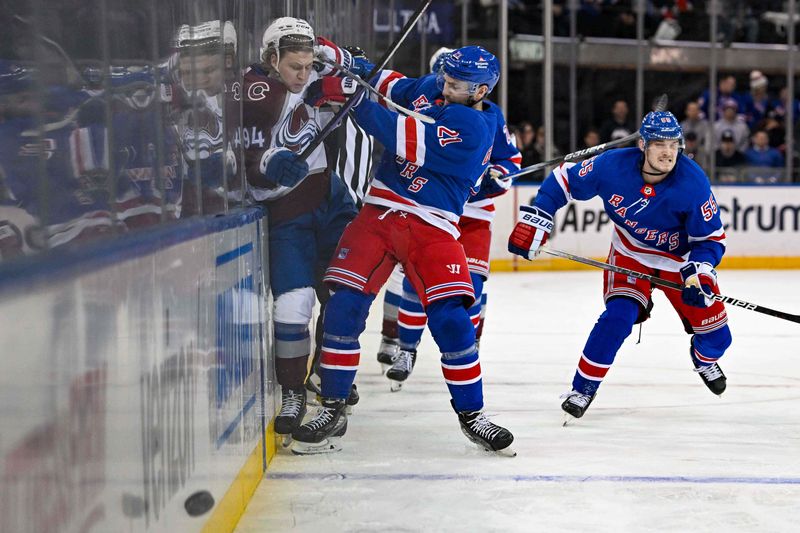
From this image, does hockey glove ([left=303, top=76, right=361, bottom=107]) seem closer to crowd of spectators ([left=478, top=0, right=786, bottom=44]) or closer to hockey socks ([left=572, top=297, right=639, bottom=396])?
hockey socks ([left=572, top=297, right=639, bottom=396])

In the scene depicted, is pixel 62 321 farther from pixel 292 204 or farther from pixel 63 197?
pixel 292 204

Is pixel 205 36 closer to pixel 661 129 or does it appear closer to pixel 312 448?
pixel 312 448

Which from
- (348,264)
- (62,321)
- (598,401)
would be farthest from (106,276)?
(598,401)

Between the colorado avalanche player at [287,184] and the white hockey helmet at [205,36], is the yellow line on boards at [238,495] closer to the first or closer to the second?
the colorado avalanche player at [287,184]

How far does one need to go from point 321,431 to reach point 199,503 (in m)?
1.04

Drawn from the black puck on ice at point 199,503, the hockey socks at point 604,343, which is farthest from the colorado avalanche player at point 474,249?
the black puck on ice at point 199,503

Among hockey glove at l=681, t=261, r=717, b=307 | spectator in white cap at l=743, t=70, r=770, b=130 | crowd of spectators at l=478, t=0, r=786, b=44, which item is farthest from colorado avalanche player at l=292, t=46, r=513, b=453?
spectator in white cap at l=743, t=70, r=770, b=130

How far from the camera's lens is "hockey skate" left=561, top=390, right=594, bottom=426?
347 centimetres

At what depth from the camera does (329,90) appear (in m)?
3.15

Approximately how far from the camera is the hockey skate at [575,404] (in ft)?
11.4

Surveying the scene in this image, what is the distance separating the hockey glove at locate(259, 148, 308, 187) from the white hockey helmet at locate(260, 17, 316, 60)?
0.84 ft

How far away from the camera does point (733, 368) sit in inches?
181

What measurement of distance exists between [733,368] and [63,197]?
12.3 ft

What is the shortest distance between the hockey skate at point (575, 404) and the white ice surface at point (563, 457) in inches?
2.0
